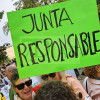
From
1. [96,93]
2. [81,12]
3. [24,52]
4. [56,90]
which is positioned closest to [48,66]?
[24,52]

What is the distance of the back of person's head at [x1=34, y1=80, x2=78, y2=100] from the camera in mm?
1205

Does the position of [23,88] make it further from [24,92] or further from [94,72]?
[94,72]

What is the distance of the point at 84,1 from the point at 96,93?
975mm

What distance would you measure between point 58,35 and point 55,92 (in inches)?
22.5

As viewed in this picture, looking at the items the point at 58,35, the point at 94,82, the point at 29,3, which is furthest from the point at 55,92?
the point at 29,3

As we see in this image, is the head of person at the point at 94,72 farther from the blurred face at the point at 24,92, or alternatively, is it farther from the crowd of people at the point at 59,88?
the blurred face at the point at 24,92

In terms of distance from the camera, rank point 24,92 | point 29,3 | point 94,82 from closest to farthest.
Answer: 1. point 24,92
2. point 94,82
3. point 29,3

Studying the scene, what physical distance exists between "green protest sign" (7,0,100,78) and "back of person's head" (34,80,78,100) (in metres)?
0.27

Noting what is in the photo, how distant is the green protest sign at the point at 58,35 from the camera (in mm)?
1579

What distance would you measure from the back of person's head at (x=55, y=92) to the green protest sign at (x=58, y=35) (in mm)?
266

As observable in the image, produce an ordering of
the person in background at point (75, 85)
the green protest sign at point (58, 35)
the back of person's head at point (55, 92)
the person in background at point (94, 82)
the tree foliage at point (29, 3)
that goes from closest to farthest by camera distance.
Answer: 1. the back of person's head at point (55, 92)
2. the green protest sign at point (58, 35)
3. the person in background at point (75, 85)
4. the person in background at point (94, 82)
5. the tree foliage at point (29, 3)

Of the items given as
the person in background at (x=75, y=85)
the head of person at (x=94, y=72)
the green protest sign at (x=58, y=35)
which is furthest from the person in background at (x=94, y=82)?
the green protest sign at (x=58, y=35)

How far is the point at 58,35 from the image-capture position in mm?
1612

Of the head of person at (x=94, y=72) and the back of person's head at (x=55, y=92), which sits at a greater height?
the back of person's head at (x=55, y=92)
